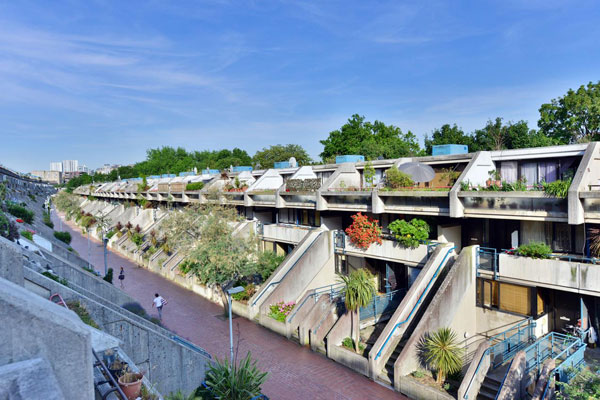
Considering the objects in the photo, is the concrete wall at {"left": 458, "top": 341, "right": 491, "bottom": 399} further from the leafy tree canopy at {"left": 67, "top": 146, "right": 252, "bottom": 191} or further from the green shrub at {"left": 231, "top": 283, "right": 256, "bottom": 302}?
the leafy tree canopy at {"left": 67, "top": 146, "right": 252, "bottom": 191}

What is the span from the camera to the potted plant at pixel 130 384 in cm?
790

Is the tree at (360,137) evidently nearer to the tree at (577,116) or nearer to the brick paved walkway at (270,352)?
the tree at (577,116)

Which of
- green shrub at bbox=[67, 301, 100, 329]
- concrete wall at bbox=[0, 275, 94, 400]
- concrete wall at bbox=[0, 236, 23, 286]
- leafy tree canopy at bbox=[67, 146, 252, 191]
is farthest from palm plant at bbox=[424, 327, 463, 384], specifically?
leafy tree canopy at bbox=[67, 146, 252, 191]

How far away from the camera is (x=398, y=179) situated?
20.0m

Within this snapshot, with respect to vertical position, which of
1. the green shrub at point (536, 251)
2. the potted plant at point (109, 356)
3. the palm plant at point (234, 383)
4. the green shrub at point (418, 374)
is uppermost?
the green shrub at point (536, 251)

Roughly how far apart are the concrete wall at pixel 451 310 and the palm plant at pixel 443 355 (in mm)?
508

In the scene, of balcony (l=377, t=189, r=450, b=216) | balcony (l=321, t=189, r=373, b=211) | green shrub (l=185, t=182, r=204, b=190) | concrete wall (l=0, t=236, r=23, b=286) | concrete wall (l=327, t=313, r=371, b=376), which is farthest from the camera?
green shrub (l=185, t=182, r=204, b=190)

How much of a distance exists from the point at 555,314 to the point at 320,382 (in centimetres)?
979

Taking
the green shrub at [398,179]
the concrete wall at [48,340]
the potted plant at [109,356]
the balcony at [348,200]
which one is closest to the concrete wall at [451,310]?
the green shrub at [398,179]

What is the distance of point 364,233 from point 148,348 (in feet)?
39.1

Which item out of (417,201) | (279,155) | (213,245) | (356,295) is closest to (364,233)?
(417,201)

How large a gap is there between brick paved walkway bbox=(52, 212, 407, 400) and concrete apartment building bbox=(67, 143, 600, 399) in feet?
1.80

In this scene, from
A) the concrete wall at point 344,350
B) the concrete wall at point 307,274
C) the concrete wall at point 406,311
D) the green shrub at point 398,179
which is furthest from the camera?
the concrete wall at point 307,274

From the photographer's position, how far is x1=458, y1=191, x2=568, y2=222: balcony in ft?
47.8
